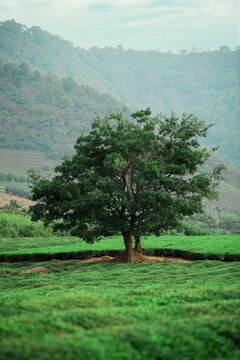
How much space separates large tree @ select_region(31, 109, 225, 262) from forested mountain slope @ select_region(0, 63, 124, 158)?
3675 inches

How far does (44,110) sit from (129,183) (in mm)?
113825

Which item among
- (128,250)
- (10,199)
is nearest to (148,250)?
(128,250)

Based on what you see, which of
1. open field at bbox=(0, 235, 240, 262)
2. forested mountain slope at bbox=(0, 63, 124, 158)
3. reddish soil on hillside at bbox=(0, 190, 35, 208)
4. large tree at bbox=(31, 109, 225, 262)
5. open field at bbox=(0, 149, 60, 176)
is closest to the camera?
large tree at bbox=(31, 109, 225, 262)

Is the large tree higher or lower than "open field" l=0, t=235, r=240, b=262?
higher

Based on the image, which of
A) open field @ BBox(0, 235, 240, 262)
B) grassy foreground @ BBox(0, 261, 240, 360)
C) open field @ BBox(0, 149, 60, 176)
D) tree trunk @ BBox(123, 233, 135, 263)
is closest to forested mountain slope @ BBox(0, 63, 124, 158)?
open field @ BBox(0, 149, 60, 176)

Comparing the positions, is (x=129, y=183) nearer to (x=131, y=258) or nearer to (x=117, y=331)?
(x=131, y=258)

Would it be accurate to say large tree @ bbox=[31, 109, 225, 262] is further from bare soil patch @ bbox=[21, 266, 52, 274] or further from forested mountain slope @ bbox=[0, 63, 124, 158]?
forested mountain slope @ bbox=[0, 63, 124, 158]

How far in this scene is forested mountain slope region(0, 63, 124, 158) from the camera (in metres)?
117

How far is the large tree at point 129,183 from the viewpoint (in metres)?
17.7

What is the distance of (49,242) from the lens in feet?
98.9

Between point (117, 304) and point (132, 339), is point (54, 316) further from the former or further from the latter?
point (117, 304)

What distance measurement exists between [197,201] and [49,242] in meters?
14.6

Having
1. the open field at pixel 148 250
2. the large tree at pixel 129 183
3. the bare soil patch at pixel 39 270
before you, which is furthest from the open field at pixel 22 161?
the bare soil patch at pixel 39 270

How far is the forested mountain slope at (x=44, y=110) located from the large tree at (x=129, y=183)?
93.3 metres
